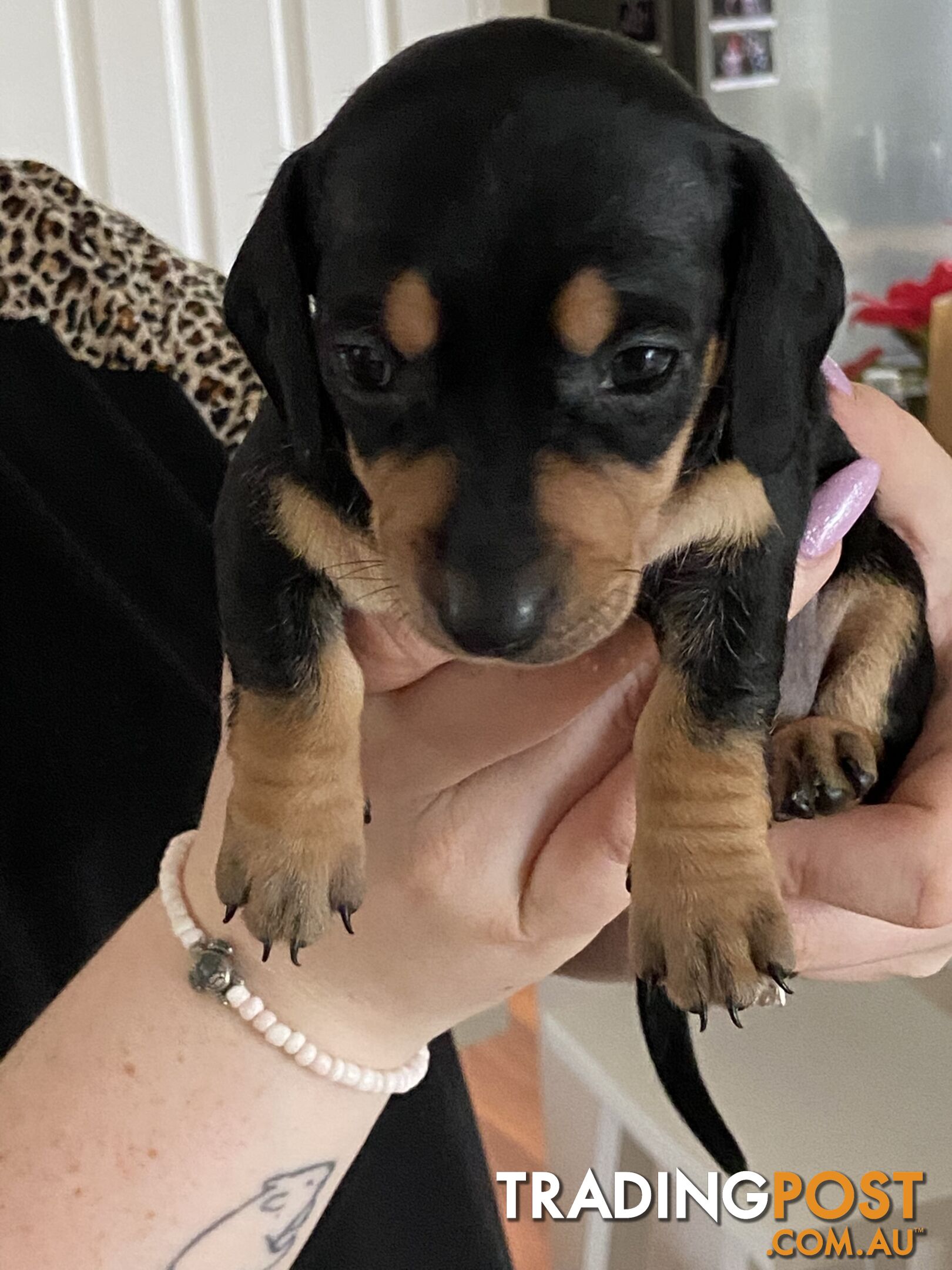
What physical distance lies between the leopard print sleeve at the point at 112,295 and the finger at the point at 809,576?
70 cm

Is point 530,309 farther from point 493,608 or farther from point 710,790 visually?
point 710,790

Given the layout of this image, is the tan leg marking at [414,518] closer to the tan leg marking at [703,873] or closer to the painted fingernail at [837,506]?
the tan leg marking at [703,873]

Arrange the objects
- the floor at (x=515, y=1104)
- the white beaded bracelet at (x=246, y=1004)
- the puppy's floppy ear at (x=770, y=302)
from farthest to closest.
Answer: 1. the floor at (x=515, y=1104)
2. the white beaded bracelet at (x=246, y=1004)
3. the puppy's floppy ear at (x=770, y=302)

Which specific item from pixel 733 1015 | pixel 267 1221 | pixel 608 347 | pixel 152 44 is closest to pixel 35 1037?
pixel 267 1221

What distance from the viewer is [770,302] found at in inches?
38.8

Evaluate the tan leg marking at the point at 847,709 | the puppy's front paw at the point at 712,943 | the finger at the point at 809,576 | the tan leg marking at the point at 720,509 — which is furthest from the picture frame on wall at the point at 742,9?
the puppy's front paw at the point at 712,943

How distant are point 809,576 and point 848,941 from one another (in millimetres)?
355

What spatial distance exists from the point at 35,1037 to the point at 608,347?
2.35 feet

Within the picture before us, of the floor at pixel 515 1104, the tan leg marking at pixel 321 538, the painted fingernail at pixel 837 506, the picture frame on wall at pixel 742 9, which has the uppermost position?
the picture frame on wall at pixel 742 9

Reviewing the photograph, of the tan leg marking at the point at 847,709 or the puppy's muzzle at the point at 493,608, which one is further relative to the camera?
the tan leg marking at the point at 847,709

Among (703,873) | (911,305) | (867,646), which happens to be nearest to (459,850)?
(703,873)

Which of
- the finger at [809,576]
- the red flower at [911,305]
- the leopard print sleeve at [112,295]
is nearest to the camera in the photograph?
the finger at [809,576]

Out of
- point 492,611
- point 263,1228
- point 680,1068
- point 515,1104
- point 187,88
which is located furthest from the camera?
point 515,1104

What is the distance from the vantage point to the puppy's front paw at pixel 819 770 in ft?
4.10
